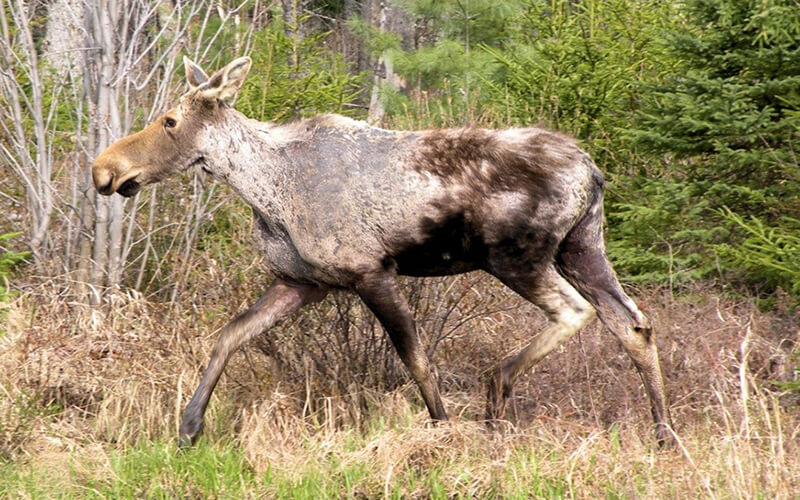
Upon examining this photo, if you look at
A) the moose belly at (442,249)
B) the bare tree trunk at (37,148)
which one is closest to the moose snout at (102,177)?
the moose belly at (442,249)

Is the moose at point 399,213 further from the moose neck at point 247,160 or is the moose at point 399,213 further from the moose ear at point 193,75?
the moose ear at point 193,75

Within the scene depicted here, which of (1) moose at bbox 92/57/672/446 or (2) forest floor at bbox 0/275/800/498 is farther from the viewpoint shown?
(1) moose at bbox 92/57/672/446

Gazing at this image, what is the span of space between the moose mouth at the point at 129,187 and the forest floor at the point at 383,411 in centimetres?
110

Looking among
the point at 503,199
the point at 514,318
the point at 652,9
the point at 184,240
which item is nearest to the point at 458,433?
the point at 503,199

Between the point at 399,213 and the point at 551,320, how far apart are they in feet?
3.55

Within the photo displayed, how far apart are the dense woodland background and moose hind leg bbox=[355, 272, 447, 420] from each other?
558 mm

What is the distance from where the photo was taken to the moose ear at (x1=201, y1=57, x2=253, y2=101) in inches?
237

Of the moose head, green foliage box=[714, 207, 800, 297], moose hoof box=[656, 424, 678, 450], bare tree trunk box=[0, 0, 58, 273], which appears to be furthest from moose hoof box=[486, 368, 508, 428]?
bare tree trunk box=[0, 0, 58, 273]

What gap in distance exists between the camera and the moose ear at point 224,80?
19.8ft

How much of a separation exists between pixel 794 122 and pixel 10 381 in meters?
5.71

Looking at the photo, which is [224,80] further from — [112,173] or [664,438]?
[664,438]

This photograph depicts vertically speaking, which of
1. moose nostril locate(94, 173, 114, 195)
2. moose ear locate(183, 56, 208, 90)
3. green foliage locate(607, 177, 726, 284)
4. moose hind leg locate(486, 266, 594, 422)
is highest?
moose ear locate(183, 56, 208, 90)

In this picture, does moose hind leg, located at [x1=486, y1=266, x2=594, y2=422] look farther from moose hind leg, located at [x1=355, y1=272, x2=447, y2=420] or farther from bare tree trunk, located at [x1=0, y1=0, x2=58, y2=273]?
bare tree trunk, located at [x1=0, y1=0, x2=58, y2=273]

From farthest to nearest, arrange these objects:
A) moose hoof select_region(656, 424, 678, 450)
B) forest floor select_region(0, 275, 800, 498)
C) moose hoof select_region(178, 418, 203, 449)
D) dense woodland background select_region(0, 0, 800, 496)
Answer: dense woodland background select_region(0, 0, 800, 496)
moose hoof select_region(178, 418, 203, 449)
moose hoof select_region(656, 424, 678, 450)
forest floor select_region(0, 275, 800, 498)
